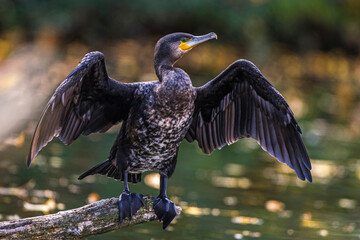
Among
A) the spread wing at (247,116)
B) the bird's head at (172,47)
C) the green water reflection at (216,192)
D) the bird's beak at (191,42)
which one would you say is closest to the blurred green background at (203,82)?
the green water reflection at (216,192)

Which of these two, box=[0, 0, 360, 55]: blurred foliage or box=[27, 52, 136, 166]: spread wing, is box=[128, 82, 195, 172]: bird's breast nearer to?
box=[27, 52, 136, 166]: spread wing

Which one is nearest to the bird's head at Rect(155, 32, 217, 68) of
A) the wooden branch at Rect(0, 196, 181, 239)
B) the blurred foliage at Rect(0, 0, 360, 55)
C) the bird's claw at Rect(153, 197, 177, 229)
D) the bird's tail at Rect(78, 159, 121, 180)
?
the bird's tail at Rect(78, 159, 121, 180)

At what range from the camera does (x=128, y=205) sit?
4.78 metres

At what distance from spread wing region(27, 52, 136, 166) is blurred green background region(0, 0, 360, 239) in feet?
0.85

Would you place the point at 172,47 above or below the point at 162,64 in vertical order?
above

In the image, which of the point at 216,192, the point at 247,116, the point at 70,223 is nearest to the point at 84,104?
the point at 70,223

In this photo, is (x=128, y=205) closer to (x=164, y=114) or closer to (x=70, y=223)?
(x=70, y=223)

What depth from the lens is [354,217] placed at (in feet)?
24.1

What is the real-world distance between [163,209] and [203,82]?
1090cm

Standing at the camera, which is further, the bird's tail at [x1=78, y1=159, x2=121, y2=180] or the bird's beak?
the bird's tail at [x1=78, y1=159, x2=121, y2=180]

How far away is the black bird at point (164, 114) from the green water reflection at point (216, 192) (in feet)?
3.46

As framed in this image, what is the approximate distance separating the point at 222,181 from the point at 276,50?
15839 mm

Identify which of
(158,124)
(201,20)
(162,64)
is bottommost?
(158,124)

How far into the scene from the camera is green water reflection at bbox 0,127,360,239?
21.5 ft
